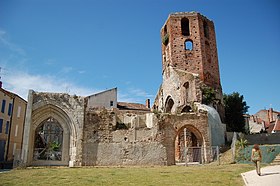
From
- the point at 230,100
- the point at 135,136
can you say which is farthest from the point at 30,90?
the point at 230,100

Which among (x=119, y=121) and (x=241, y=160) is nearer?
(x=241, y=160)

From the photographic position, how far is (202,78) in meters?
24.9

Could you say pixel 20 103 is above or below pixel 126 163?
above

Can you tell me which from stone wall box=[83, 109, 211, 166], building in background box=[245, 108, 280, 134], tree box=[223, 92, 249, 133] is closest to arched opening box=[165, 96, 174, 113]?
tree box=[223, 92, 249, 133]

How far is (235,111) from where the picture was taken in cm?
2627

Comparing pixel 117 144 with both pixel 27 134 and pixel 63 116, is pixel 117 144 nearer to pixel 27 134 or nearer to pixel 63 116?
pixel 63 116

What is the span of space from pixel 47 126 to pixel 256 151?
97.2 ft

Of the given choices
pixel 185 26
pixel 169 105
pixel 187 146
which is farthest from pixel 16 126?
pixel 185 26

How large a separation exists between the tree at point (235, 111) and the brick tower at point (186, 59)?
2.29 m

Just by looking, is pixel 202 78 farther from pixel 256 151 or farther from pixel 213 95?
pixel 256 151

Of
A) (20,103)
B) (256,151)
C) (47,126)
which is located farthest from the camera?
(47,126)

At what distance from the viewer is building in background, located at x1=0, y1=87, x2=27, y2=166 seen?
18734mm

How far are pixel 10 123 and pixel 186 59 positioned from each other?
1813 cm

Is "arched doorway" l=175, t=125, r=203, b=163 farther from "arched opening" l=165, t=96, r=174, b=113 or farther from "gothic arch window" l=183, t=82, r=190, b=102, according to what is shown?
"arched opening" l=165, t=96, r=174, b=113
